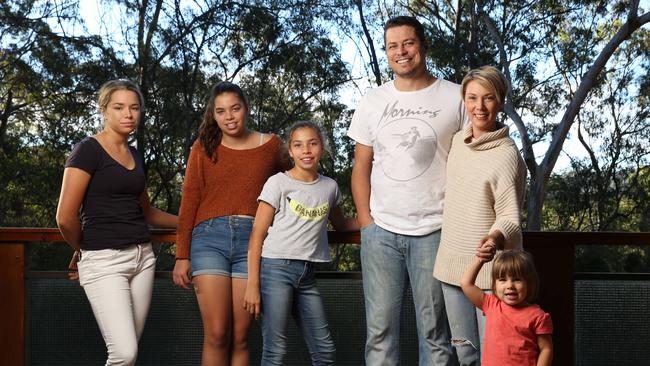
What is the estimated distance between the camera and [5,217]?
62.6ft

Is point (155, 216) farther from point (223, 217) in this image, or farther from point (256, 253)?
point (256, 253)

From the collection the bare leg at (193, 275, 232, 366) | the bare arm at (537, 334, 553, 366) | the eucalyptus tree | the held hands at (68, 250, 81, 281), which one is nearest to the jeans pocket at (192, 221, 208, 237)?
the bare leg at (193, 275, 232, 366)

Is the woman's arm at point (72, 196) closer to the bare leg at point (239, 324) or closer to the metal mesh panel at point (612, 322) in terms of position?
the bare leg at point (239, 324)

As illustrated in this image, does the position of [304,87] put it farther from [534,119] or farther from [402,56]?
[402,56]

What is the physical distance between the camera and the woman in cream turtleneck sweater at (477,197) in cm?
236

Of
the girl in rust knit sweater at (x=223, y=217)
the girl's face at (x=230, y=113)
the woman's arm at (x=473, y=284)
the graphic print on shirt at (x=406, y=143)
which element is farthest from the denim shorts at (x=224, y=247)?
the woman's arm at (x=473, y=284)

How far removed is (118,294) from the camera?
8.50 feet

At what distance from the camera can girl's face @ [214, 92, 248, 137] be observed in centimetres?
277

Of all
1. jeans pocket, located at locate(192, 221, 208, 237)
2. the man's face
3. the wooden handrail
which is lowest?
the wooden handrail

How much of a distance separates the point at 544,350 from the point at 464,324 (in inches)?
9.3

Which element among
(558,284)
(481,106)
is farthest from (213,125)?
(558,284)

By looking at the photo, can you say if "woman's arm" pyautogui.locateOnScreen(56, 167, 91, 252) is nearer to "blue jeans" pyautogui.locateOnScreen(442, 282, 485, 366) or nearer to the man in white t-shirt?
the man in white t-shirt

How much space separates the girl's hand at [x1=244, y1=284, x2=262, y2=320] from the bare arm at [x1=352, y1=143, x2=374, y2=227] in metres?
0.39

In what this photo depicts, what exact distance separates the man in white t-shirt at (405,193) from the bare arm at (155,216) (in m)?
0.71
